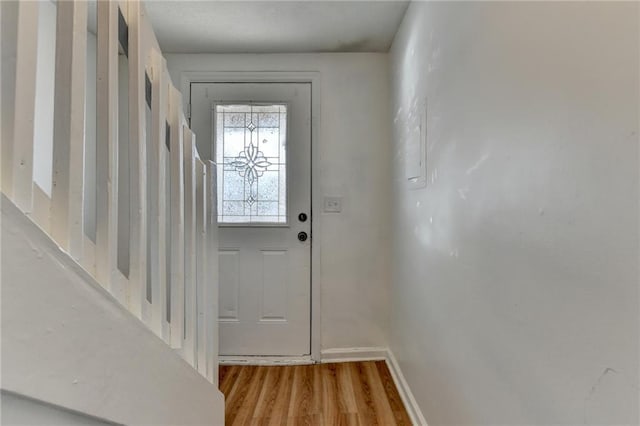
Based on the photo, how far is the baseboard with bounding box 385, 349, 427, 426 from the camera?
5.73 feet

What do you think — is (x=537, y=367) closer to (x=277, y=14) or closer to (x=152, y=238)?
(x=152, y=238)

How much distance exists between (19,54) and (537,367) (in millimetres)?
1156

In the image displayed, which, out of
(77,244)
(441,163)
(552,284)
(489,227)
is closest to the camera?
(77,244)

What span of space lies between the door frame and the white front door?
33 mm

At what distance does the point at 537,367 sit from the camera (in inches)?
32.3

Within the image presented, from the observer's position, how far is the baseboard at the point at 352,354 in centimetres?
256

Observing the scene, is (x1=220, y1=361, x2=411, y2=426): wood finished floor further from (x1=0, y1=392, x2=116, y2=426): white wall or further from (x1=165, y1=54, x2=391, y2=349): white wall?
(x1=0, y1=392, x2=116, y2=426): white wall

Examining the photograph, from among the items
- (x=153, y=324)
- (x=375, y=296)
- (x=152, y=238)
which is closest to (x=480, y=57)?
(x=152, y=238)

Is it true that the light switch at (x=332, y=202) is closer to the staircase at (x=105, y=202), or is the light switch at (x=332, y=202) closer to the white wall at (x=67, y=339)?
the staircase at (x=105, y=202)

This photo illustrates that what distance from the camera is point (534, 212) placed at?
0.83 metres

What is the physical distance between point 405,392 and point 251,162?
1774 millimetres

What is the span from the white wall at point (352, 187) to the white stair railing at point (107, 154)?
55.7 inches

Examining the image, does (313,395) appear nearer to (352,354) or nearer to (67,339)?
(352,354)

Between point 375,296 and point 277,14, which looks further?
point 375,296
